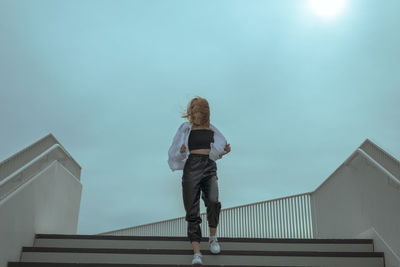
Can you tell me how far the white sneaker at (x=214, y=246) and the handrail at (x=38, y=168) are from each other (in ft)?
6.89

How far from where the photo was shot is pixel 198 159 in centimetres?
471

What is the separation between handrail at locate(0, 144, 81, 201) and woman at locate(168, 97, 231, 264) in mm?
1613

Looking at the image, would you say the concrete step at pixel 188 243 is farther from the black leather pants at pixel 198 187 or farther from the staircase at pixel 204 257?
the black leather pants at pixel 198 187

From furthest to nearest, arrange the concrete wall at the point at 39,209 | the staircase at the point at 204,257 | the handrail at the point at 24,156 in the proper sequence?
the handrail at the point at 24,156, the staircase at the point at 204,257, the concrete wall at the point at 39,209

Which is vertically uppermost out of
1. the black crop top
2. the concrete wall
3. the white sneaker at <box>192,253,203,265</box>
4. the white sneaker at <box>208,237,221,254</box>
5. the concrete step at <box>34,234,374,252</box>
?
the black crop top

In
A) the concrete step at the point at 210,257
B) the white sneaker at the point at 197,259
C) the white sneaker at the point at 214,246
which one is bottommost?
the white sneaker at the point at 197,259

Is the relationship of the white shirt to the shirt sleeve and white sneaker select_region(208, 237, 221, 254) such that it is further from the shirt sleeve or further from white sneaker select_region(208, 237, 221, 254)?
white sneaker select_region(208, 237, 221, 254)

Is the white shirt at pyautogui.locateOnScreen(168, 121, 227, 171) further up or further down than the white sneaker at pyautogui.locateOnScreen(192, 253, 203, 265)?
further up

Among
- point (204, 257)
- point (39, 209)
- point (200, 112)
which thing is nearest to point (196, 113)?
point (200, 112)

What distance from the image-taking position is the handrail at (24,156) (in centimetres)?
465

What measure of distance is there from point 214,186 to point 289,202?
5.67 metres

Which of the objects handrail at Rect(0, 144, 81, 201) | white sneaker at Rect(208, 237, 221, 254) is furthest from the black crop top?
handrail at Rect(0, 144, 81, 201)

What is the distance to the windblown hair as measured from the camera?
4.79 m

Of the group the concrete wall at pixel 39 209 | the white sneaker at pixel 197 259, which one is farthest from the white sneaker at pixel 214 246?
the concrete wall at pixel 39 209
